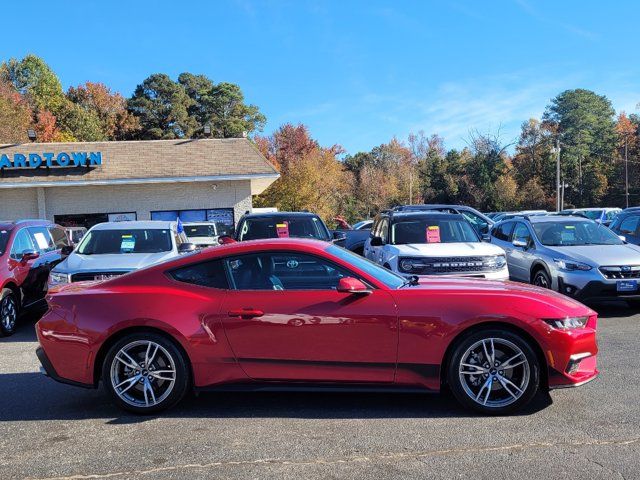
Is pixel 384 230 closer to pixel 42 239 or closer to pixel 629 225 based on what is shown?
pixel 629 225

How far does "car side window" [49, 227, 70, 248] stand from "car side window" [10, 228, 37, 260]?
1295mm

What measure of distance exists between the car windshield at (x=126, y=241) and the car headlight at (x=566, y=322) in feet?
21.4

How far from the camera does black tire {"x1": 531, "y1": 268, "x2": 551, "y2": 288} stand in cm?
954

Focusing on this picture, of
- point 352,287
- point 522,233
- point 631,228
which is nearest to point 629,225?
point 631,228

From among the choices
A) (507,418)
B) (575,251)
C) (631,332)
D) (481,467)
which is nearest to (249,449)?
(481,467)

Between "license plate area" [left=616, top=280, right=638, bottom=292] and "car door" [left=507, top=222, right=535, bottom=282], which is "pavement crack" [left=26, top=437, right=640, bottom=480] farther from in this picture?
"car door" [left=507, top=222, right=535, bottom=282]

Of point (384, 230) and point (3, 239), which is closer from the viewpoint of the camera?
point (3, 239)

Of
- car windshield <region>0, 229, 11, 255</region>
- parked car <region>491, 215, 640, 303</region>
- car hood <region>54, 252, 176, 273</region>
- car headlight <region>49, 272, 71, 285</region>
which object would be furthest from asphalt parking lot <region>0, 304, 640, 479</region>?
car windshield <region>0, 229, 11, 255</region>

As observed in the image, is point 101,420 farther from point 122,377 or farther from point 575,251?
point 575,251

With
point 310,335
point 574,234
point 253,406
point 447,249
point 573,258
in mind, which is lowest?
point 253,406

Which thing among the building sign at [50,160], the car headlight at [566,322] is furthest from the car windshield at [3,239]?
the building sign at [50,160]

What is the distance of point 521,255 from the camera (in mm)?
10766

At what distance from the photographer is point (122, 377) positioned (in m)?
4.64

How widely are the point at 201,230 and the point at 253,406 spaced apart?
14786mm
